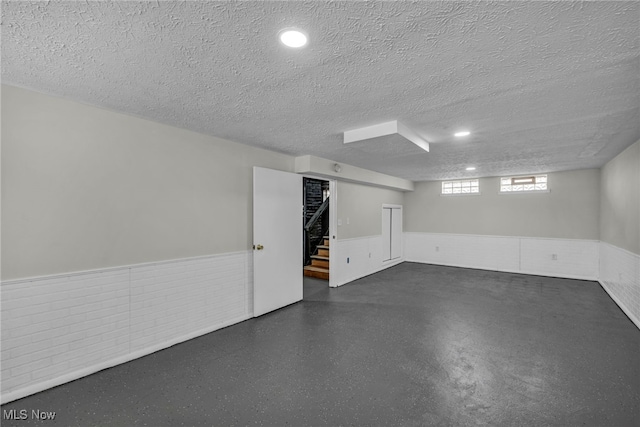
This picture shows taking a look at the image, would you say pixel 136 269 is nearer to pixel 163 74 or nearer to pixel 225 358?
Answer: pixel 225 358

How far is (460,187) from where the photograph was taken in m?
7.07

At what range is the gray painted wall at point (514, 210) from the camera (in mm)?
5570

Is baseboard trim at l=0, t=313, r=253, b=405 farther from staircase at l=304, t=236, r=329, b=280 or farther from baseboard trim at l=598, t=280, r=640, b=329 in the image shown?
baseboard trim at l=598, t=280, r=640, b=329

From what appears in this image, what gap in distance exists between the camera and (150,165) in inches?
107

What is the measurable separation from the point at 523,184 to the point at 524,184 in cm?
2

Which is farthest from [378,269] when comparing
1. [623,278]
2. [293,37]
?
[293,37]

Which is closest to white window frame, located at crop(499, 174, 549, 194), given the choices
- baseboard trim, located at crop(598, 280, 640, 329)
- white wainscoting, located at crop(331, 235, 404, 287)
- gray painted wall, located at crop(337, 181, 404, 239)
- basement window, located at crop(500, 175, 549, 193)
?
basement window, located at crop(500, 175, 549, 193)

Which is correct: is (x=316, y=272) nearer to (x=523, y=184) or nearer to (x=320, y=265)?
(x=320, y=265)

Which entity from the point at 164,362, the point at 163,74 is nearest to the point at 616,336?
the point at 164,362

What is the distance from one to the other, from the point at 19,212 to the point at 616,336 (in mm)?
5786

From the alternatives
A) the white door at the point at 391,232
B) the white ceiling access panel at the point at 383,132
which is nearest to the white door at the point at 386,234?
the white door at the point at 391,232

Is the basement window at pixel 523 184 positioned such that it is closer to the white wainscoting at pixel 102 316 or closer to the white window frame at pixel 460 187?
the white window frame at pixel 460 187

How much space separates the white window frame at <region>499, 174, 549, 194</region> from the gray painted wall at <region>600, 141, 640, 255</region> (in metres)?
1.01

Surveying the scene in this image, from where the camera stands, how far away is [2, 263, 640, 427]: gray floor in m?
1.85
